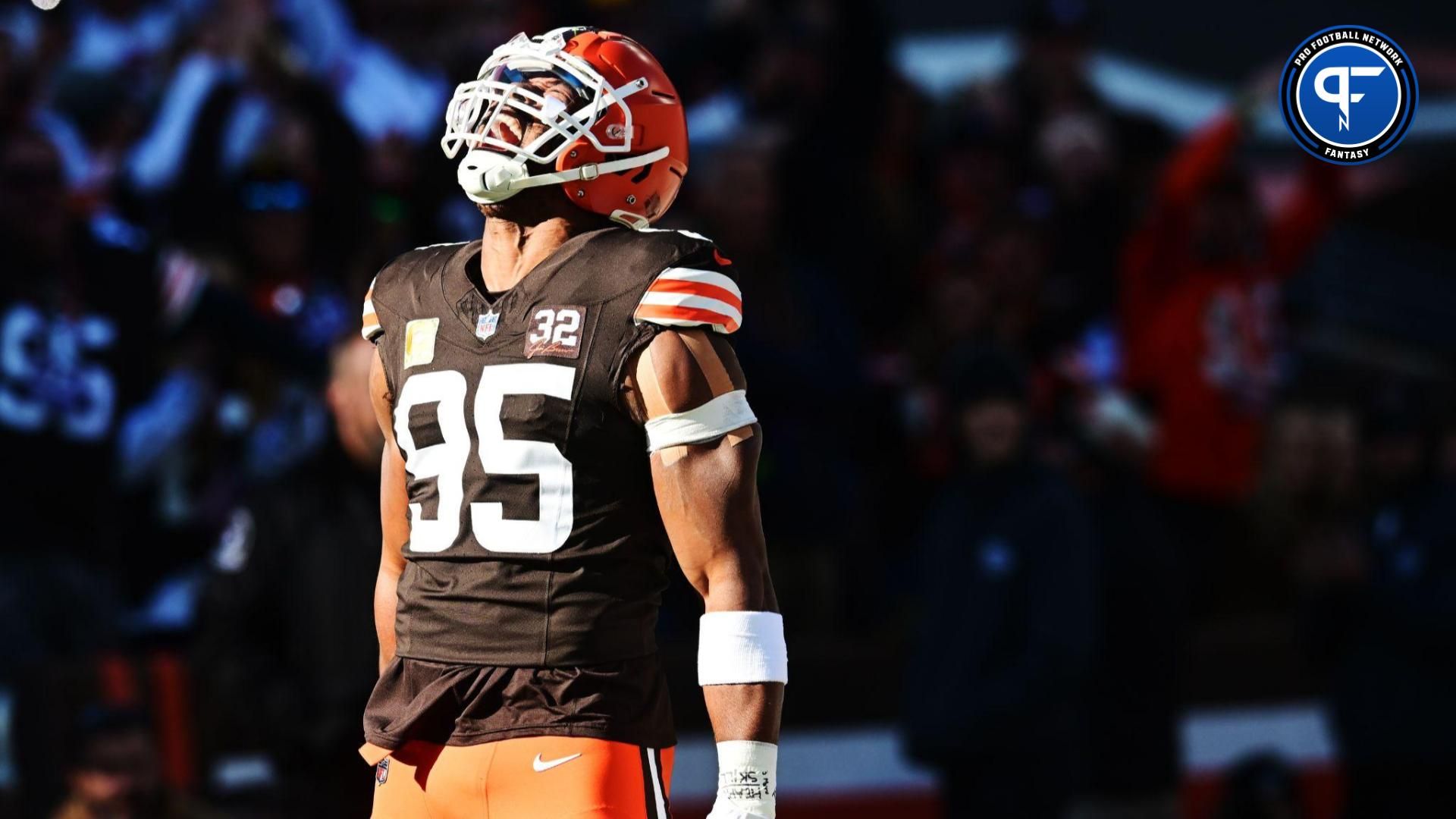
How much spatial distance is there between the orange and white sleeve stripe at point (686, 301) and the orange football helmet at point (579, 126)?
34 centimetres

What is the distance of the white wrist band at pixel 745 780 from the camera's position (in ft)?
12.5

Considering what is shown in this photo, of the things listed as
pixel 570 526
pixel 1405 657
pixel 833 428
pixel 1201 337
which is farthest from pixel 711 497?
pixel 1201 337

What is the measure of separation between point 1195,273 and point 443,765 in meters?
5.78

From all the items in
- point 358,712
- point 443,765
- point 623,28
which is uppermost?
point 623,28

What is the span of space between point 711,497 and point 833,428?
13.8 feet

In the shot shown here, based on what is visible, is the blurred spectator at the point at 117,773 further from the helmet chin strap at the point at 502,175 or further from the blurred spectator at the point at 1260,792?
the blurred spectator at the point at 1260,792

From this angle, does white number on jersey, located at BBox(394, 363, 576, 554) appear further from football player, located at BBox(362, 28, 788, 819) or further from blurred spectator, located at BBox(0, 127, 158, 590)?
blurred spectator, located at BBox(0, 127, 158, 590)

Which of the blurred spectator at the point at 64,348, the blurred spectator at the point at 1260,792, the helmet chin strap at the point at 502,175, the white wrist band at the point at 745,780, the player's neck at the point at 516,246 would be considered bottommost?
the white wrist band at the point at 745,780

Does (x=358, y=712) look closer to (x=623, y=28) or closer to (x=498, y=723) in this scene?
(x=498, y=723)

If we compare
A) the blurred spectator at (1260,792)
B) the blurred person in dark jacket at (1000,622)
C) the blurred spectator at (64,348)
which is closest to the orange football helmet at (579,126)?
the blurred person in dark jacket at (1000,622)

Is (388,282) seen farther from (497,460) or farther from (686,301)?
(686,301)

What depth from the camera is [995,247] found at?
352 inches

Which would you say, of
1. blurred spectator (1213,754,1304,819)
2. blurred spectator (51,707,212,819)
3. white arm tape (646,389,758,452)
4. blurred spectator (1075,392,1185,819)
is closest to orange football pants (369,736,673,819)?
white arm tape (646,389,758,452)

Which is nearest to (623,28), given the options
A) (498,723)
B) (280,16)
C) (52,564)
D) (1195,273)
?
(280,16)
